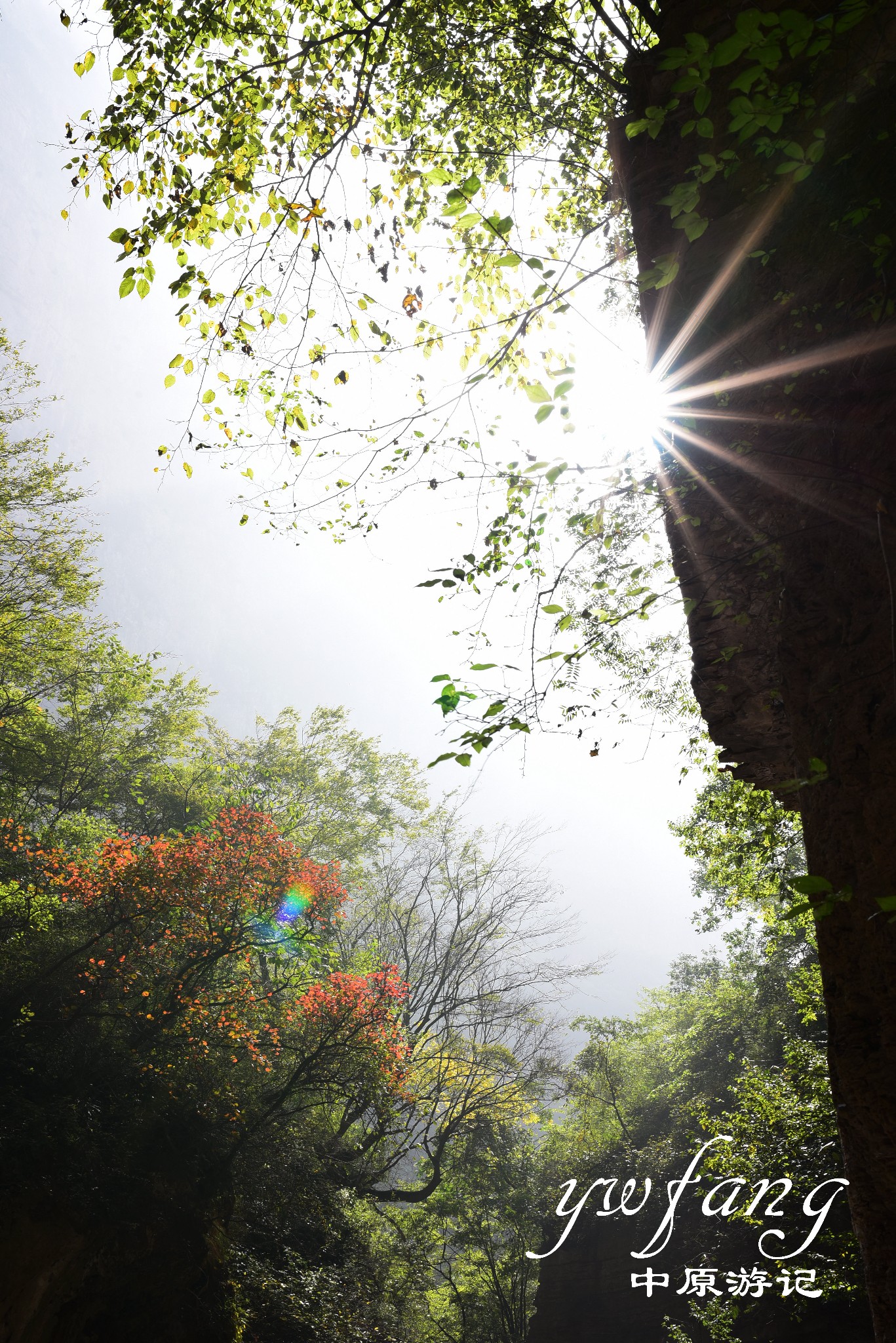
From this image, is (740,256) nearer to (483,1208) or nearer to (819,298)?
(819,298)

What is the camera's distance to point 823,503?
1.89 metres

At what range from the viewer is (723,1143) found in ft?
19.6

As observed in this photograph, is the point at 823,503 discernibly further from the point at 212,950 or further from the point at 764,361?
the point at 212,950

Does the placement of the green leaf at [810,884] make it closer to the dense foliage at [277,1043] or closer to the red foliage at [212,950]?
the dense foliage at [277,1043]

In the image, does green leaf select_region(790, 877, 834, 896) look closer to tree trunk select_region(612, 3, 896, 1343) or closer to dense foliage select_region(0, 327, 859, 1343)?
tree trunk select_region(612, 3, 896, 1343)

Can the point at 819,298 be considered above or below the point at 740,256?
below

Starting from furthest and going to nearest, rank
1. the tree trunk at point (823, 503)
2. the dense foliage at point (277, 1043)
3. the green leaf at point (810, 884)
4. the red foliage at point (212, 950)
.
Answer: the red foliage at point (212, 950)
the dense foliage at point (277, 1043)
the tree trunk at point (823, 503)
the green leaf at point (810, 884)

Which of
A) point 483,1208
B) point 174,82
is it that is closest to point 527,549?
point 174,82

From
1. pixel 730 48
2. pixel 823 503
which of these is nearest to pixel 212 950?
pixel 823 503

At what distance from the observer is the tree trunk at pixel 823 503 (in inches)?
57.7

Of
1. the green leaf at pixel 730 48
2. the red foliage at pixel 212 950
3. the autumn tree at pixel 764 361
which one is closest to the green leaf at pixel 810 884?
the autumn tree at pixel 764 361

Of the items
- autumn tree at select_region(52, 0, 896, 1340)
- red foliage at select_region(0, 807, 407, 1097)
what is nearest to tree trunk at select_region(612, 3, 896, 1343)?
autumn tree at select_region(52, 0, 896, 1340)

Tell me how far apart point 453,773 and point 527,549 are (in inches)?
7052

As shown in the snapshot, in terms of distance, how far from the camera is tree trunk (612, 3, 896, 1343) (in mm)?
1466
